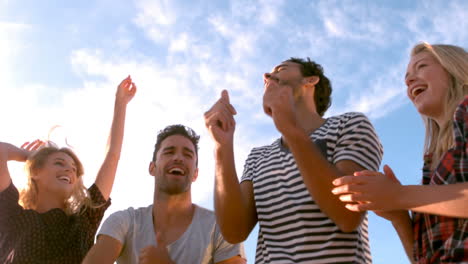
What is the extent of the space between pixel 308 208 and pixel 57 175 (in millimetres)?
3306

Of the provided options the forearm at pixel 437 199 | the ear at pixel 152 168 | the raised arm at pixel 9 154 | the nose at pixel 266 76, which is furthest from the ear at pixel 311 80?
the raised arm at pixel 9 154

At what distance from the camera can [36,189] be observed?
5.17m

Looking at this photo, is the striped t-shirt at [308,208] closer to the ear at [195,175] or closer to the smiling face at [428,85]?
the smiling face at [428,85]

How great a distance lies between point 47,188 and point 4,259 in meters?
0.87

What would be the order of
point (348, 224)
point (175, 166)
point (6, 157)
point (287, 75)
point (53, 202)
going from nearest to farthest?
point (348, 224) < point (287, 75) < point (53, 202) < point (6, 157) < point (175, 166)

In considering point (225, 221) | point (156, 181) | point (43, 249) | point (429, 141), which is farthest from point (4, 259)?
point (429, 141)

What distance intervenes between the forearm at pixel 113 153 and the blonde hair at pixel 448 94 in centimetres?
341

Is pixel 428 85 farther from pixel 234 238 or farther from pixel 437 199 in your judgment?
pixel 234 238

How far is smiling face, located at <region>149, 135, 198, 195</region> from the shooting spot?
5237 mm

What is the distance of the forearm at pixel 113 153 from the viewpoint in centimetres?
517

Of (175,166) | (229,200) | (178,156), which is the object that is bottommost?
(229,200)

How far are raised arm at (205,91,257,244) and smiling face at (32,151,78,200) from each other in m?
2.50

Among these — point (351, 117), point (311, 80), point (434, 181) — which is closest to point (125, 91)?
point (311, 80)

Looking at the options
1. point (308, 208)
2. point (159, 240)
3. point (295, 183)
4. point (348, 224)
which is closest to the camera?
point (348, 224)
